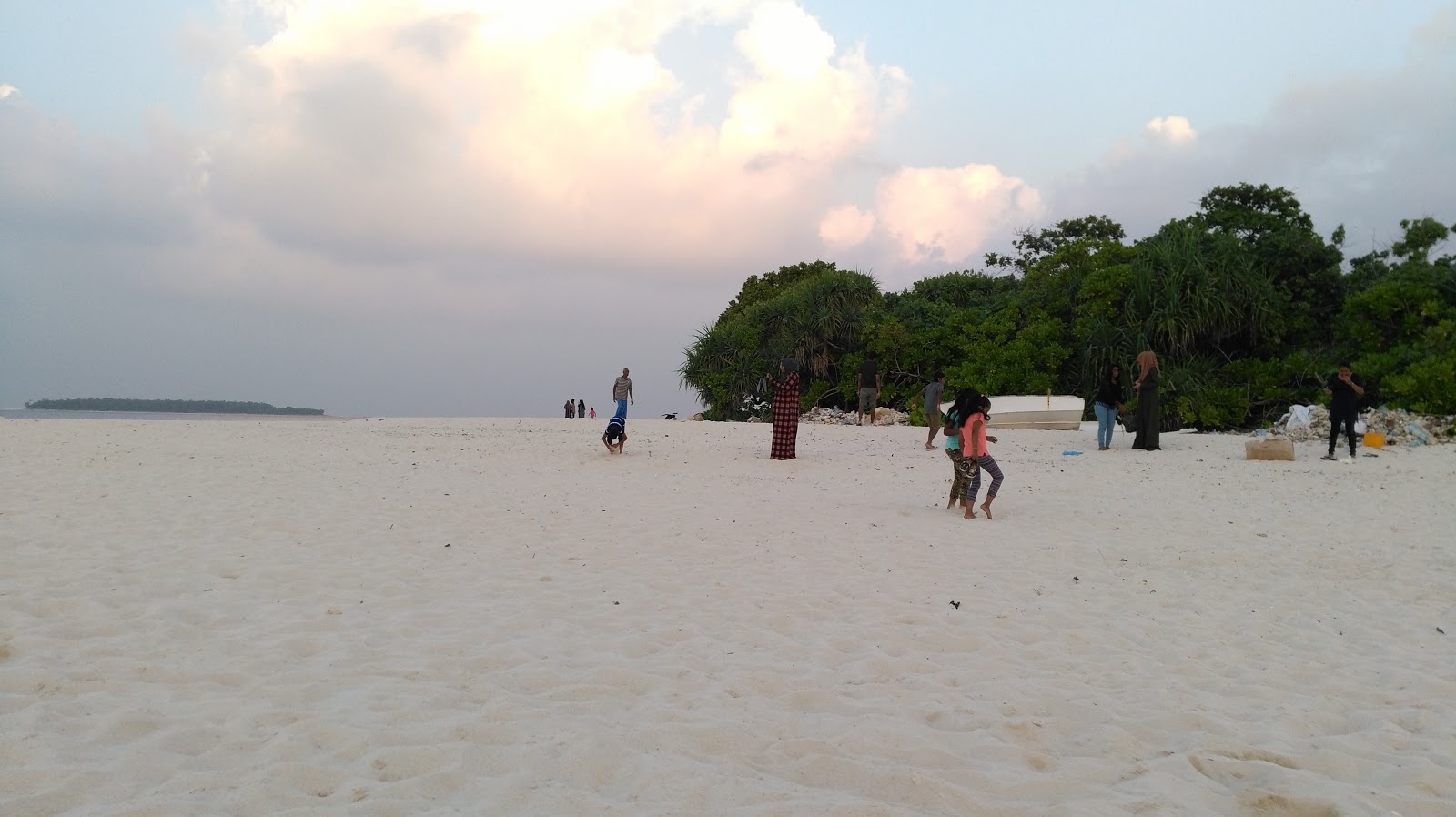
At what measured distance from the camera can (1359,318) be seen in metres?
19.9

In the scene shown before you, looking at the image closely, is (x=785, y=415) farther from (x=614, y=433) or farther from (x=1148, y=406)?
(x=1148, y=406)

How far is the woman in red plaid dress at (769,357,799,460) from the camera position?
13.4m

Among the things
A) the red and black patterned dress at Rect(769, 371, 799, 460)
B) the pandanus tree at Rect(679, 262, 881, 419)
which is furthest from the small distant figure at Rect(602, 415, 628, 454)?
the pandanus tree at Rect(679, 262, 881, 419)

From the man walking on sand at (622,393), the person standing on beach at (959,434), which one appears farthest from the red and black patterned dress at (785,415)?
the person standing on beach at (959,434)

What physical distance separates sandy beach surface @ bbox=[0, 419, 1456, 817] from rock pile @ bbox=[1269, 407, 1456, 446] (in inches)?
287

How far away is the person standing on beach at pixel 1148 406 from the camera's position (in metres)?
14.9

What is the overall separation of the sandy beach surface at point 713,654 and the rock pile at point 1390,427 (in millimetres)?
7296

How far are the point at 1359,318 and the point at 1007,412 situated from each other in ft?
27.5

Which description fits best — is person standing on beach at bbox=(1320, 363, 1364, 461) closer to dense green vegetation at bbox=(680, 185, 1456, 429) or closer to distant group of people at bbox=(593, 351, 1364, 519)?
distant group of people at bbox=(593, 351, 1364, 519)

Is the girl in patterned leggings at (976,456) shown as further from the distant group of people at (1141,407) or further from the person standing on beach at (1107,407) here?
the distant group of people at (1141,407)

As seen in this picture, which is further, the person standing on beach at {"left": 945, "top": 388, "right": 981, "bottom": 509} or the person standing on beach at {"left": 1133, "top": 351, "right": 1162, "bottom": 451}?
the person standing on beach at {"left": 1133, "top": 351, "right": 1162, "bottom": 451}

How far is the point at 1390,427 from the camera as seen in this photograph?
1622cm

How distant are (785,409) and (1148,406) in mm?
6635

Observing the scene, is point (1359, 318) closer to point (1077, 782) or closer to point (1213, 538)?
point (1213, 538)
